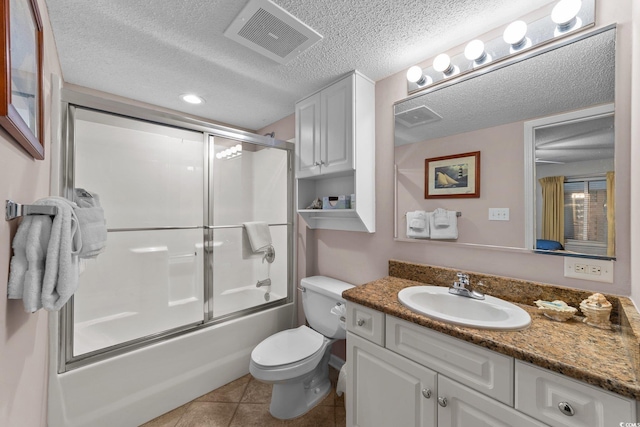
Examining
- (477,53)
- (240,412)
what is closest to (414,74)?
(477,53)

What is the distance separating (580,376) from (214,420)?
1867 mm

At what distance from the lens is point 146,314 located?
6.95 feet

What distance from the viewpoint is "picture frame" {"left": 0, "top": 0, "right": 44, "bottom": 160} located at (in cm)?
55

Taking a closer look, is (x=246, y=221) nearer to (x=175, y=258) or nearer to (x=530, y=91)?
(x=175, y=258)

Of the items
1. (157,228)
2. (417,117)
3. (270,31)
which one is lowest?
(157,228)

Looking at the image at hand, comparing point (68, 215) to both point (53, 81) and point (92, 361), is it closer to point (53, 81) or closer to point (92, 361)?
point (53, 81)

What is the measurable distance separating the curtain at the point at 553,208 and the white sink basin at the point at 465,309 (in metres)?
0.37

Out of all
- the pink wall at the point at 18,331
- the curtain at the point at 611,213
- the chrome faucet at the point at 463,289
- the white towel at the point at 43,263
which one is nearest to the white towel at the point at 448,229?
the chrome faucet at the point at 463,289

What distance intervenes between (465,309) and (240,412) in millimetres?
1553

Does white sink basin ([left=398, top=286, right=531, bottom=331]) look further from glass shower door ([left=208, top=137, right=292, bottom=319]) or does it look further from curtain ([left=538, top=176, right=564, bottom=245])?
glass shower door ([left=208, top=137, right=292, bottom=319])

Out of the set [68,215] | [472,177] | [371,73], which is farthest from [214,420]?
[371,73]

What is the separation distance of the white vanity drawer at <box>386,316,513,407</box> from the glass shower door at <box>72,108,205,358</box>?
1.50 meters

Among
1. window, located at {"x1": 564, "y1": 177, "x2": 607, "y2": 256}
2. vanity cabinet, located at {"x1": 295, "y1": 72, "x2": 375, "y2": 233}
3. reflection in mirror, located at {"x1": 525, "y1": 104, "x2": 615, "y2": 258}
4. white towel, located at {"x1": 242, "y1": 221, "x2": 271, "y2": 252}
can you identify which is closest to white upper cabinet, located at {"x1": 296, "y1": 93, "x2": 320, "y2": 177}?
vanity cabinet, located at {"x1": 295, "y1": 72, "x2": 375, "y2": 233}

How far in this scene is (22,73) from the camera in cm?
73
